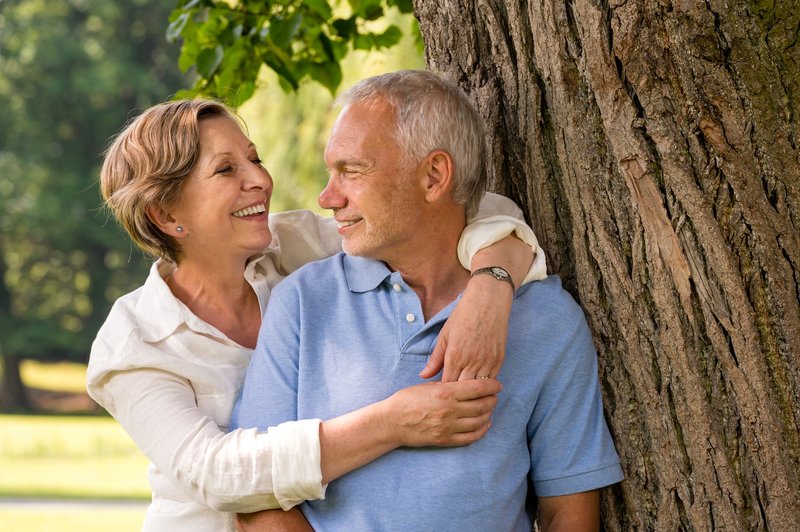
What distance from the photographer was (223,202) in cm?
250

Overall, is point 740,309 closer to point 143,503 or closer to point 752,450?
point 752,450

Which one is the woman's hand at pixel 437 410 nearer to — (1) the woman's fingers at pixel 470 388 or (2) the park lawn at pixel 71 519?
(1) the woman's fingers at pixel 470 388

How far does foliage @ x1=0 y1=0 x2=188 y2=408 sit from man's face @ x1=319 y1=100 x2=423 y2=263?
2471 cm

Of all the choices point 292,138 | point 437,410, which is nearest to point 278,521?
point 437,410

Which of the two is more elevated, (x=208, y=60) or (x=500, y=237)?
(x=208, y=60)

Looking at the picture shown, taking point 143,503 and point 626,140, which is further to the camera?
point 143,503

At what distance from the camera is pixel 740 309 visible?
6.68ft

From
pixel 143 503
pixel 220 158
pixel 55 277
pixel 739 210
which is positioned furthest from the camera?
pixel 55 277

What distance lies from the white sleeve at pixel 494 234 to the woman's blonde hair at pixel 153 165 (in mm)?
679

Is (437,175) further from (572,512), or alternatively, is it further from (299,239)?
(572,512)

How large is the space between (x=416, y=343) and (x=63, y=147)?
27.0m

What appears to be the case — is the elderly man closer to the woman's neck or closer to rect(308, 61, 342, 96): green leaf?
the woman's neck

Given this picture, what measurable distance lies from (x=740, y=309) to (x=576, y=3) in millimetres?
690

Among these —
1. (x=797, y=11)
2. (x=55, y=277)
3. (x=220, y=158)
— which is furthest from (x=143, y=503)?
(x=55, y=277)
